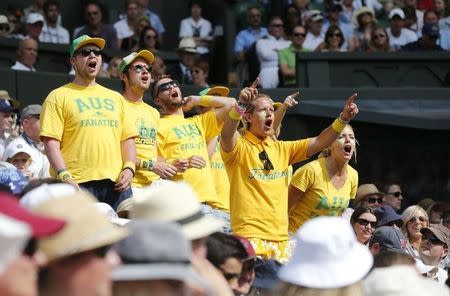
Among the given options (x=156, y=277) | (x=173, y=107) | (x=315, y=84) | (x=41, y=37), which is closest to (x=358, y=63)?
(x=315, y=84)

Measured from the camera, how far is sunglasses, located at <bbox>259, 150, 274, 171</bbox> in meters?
10.0

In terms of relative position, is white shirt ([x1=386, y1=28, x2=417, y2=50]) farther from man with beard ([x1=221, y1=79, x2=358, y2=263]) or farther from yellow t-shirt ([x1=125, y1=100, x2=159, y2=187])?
yellow t-shirt ([x1=125, y1=100, x2=159, y2=187])

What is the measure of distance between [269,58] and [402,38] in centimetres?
247

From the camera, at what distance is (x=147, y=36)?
16875 mm

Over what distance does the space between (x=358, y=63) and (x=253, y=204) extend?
7641mm

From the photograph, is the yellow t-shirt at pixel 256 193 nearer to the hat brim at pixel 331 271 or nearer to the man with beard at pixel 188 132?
the man with beard at pixel 188 132

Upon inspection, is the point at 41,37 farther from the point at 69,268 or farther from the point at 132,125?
the point at 69,268

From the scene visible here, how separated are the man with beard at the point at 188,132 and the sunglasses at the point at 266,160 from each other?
1.53ft

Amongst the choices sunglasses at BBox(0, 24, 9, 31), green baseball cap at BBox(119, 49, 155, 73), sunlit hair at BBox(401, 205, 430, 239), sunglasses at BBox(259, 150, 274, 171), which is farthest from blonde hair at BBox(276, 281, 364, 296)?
sunglasses at BBox(0, 24, 9, 31)

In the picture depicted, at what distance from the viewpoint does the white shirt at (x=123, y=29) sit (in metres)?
17.4

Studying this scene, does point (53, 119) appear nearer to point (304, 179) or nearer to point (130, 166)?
point (130, 166)

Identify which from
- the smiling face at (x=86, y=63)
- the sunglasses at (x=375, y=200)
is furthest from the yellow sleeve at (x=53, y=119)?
the sunglasses at (x=375, y=200)

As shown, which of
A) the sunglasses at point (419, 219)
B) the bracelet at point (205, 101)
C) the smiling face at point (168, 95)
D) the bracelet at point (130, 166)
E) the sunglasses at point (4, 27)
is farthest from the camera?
the sunglasses at point (4, 27)

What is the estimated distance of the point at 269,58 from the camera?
672 inches
